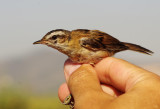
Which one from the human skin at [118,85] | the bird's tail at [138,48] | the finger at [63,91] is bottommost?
the finger at [63,91]

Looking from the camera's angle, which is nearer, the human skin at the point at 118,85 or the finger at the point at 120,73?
the human skin at the point at 118,85

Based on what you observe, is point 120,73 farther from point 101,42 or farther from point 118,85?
point 101,42

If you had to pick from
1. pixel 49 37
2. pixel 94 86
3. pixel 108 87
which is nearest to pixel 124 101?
pixel 94 86

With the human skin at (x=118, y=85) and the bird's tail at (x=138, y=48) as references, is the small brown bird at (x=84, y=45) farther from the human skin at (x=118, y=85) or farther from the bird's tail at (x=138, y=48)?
the human skin at (x=118, y=85)

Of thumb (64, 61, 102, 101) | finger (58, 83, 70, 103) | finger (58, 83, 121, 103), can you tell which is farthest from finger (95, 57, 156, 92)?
finger (58, 83, 70, 103)

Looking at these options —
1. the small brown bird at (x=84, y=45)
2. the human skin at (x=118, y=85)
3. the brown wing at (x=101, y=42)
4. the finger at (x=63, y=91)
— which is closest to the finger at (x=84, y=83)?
the human skin at (x=118, y=85)

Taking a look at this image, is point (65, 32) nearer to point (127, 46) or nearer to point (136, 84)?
point (127, 46)

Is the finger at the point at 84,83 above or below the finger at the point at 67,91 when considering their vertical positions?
above

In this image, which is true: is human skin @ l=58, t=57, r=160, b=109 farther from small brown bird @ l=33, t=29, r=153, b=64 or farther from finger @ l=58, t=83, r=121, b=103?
small brown bird @ l=33, t=29, r=153, b=64
